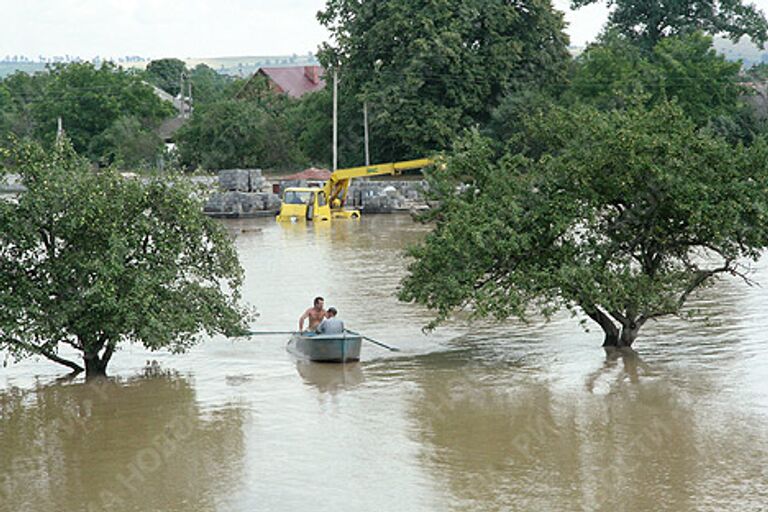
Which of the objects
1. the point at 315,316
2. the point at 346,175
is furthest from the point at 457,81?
the point at 315,316

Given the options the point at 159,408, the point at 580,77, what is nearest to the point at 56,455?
the point at 159,408

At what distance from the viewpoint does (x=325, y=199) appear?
173 ft

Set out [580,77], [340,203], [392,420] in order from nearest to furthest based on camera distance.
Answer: [392,420], [340,203], [580,77]

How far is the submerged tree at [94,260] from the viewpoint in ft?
61.2

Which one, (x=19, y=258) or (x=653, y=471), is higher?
(x=19, y=258)

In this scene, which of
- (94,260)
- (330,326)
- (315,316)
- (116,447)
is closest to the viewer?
(116,447)

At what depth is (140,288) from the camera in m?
18.8

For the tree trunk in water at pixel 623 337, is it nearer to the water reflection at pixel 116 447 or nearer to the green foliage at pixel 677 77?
the water reflection at pixel 116 447

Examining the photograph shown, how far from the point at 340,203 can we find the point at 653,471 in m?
40.7

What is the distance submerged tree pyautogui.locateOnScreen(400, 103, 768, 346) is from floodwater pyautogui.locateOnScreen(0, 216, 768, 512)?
4.28 feet

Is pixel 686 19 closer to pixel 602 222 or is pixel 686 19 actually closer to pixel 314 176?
pixel 314 176

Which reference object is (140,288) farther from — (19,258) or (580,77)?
(580,77)

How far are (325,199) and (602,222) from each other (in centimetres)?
3260

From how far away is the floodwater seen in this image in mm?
14109
